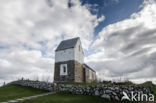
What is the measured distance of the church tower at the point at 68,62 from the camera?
26.2m

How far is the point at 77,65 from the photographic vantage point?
27.5m

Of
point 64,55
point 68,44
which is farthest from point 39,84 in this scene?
point 68,44

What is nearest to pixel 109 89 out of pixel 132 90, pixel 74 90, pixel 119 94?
pixel 119 94

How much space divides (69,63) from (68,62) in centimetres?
37

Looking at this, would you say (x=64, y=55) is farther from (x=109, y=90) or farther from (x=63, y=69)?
(x=109, y=90)

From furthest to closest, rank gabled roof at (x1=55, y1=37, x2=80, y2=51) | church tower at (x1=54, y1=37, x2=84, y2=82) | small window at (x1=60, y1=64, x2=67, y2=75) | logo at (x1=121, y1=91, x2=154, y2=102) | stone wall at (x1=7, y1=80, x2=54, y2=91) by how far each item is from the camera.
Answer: gabled roof at (x1=55, y1=37, x2=80, y2=51), small window at (x1=60, y1=64, x2=67, y2=75), church tower at (x1=54, y1=37, x2=84, y2=82), stone wall at (x1=7, y1=80, x2=54, y2=91), logo at (x1=121, y1=91, x2=154, y2=102)

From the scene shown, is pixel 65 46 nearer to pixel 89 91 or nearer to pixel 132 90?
pixel 89 91

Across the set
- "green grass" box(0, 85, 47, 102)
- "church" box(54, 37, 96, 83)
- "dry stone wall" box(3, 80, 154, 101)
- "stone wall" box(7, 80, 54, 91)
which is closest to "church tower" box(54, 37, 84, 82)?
"church" box(54, 37, 96, 83)

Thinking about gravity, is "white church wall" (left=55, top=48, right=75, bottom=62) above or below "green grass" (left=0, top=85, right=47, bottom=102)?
above

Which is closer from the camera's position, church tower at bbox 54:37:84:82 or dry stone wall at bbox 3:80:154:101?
dry stone wall at bbox 3:80:154:101

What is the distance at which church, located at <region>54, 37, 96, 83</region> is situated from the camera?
86.1 feet

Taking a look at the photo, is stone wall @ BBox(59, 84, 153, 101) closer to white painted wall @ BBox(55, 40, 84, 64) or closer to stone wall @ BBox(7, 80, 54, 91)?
stone wall @ BBox(7, 80, 54, 91)

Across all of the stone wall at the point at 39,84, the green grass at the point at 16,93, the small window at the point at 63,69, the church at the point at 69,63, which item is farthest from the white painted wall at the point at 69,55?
the green grass at the point at 16,93

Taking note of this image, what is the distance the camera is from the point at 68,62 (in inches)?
1064
